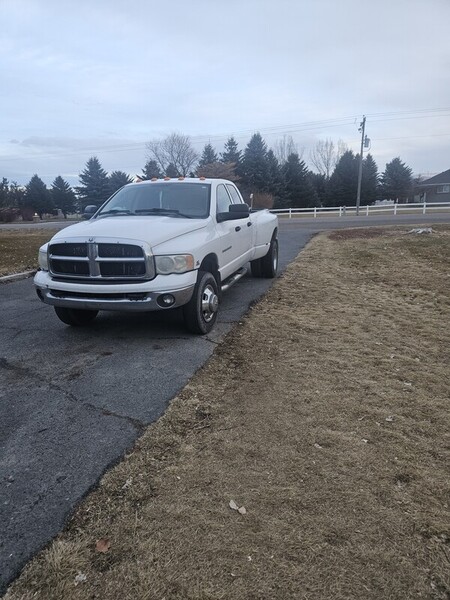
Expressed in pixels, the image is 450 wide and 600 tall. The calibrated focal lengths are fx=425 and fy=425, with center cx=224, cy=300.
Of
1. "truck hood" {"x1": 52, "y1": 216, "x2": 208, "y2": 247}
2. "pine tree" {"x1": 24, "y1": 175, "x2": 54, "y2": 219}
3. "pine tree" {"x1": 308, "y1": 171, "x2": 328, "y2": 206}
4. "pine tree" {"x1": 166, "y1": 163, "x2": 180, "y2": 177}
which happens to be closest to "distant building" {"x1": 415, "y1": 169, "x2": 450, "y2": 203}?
"pine tree" {"x1": 308, "y1": 171, "x2": 328, "y2": 206}

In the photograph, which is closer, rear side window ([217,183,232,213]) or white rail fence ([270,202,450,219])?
rear side window ([217,183,232,213])

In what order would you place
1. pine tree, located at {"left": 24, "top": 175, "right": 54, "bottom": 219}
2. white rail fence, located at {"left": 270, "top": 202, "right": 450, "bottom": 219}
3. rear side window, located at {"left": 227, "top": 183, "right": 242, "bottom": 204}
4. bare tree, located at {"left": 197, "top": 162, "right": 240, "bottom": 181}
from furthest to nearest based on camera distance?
pine tree, located at {"left": 24, "top": 175, "right": 54, "bottom": 219}
bare tree, located at {"left": 197, "top": 162, "right": 240, "bottom": 181}
white rail fence, located at {"left": 270, "top": 202, "right": 450, "bottom": 219}
rear side window, located at {"left": 227, "top": 183, "right": 242, "bottom": 204}

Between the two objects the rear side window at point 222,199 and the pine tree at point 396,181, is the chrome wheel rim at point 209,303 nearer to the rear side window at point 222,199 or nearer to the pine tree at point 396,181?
the rear side window at point 222,199

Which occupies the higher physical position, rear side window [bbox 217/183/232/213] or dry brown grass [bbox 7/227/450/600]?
rear side window [bbox 217/183/232/213]

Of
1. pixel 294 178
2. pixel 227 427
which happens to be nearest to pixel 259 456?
pixel 227 427

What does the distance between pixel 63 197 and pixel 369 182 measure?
49.6 metres

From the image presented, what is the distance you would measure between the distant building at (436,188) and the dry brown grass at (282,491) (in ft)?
227

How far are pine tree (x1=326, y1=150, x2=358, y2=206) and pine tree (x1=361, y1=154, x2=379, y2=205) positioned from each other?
1.48m

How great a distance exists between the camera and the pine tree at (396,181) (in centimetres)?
6200

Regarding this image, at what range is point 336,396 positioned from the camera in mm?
3541

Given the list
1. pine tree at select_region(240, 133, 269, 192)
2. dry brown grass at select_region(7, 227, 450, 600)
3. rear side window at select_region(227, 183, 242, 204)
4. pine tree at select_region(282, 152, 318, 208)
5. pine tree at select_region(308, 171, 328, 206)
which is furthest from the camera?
pine tree at select_region(308, 171, 328, 206)

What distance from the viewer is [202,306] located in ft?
16.5

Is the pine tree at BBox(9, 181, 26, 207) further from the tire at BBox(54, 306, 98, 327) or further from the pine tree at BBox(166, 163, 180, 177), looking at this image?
the tire at BBox(54, 306, 98, 327)

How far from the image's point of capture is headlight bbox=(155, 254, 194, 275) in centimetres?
455
